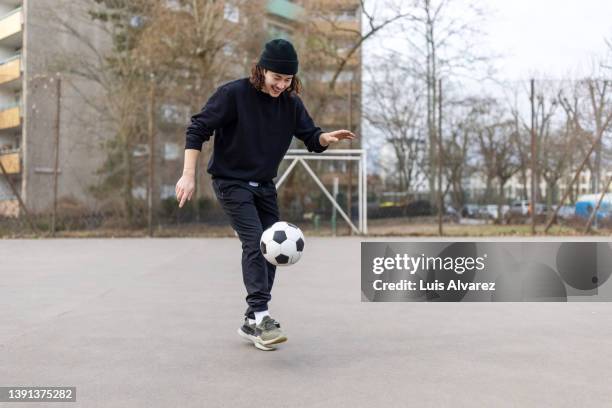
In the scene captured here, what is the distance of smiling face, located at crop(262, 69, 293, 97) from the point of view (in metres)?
3.08

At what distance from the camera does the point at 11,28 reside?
20.6m

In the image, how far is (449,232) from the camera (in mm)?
13023

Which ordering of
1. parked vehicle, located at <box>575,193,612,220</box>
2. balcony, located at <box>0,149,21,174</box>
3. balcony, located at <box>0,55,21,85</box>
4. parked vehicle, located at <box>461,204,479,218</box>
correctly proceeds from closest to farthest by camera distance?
parked vehicle, located at <box>575,193,612,220</box>, balcony, located at <box>0,149,21,174</box>, parked vehicle, located at <box>461,204,479,218</box>, balcony, located at <box>0,55,21,85</box>

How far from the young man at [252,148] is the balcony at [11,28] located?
19101 millimetres

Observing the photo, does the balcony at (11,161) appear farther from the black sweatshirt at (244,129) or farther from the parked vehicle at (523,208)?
the parked vehicle at (523,208)

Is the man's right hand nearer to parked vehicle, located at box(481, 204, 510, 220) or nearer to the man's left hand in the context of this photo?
the man's left hand

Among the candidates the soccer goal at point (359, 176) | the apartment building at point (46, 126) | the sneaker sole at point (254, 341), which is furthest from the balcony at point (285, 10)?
the sneaker sole at point (254, 341)

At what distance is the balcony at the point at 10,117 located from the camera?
1980 cm

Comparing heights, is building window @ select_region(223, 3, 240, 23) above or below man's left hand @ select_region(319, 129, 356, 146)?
above

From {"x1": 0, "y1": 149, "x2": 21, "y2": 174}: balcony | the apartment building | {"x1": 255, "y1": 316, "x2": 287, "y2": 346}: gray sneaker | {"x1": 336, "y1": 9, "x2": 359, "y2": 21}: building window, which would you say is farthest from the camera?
{"x1": 336, "y1": 9, "x2": 359, "y2": 21}: building window

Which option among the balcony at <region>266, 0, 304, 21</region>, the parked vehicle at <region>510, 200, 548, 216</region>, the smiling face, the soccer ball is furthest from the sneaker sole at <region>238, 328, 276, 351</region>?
the balcony at <region>266, 0, 304, 21</region>

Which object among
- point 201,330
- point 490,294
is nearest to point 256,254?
point 201,330

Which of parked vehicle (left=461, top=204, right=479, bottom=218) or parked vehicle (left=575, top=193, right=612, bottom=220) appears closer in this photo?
parked vehicle (left=575, top=193, right=612, bottom=220)

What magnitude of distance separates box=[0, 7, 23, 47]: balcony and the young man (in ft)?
62.7
